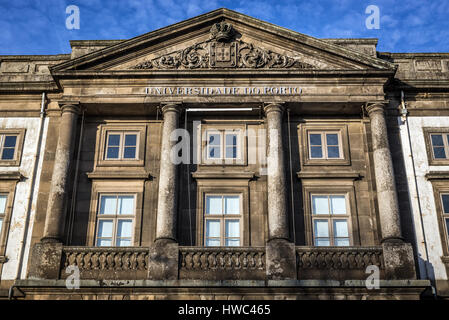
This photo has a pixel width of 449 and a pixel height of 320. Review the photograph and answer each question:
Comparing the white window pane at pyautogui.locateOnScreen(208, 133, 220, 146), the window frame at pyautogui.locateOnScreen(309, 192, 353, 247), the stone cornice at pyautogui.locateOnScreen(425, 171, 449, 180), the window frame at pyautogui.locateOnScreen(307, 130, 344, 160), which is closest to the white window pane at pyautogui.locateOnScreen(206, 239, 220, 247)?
the window frame at pyautogui.locateOnScreen(309, 192, 353, 247)

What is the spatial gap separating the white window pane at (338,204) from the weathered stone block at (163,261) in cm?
554

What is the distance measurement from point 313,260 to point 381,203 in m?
3.05

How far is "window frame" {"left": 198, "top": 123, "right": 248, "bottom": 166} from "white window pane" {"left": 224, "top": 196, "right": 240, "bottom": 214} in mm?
1243

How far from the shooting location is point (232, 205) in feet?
68.0

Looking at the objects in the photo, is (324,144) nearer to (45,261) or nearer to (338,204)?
(338,204)

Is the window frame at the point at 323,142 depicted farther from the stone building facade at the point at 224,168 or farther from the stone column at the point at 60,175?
the stone column at the point at 60,175

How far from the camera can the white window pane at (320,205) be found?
2064 cm

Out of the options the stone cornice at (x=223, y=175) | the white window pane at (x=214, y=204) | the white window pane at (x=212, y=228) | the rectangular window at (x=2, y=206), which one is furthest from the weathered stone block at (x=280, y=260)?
the rectangular window at (x=2, y=206)

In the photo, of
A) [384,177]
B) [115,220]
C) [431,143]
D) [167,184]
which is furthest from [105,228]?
[431,143]

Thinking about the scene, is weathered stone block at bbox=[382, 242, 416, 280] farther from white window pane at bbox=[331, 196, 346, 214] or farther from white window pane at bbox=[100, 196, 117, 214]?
white window pane at bbox=[100, 196, 117, 214]

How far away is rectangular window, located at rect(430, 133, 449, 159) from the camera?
70.5 ft

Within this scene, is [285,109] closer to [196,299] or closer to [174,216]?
[174,216]

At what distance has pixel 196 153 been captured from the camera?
21.5 m

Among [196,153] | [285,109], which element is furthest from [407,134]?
[196,153]
